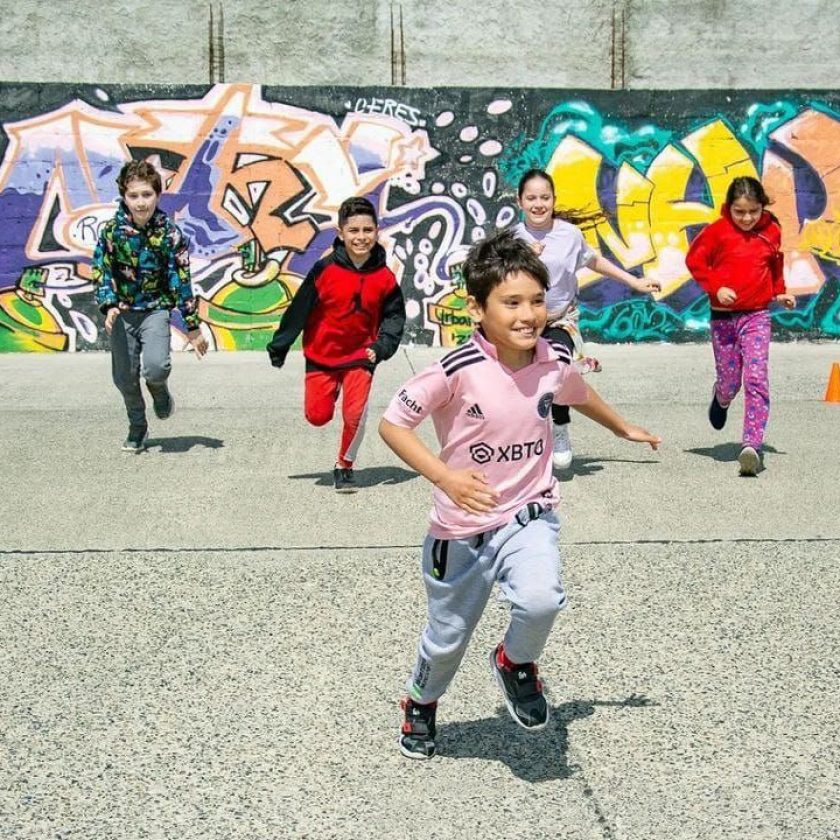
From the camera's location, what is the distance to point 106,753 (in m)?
4.07

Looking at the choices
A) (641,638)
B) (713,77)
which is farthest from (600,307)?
(641,638)

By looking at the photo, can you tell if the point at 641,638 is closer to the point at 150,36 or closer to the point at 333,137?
the point at 333,137

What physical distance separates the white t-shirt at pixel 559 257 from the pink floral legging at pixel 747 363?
3.37ft

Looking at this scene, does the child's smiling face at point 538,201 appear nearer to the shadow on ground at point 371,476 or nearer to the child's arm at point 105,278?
the shadow on ground at point 371,476

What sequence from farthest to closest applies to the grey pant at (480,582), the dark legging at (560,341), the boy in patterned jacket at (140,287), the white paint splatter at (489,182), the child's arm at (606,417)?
the white paint splatter at (489,182) < the boy in patterned jacket at (140,287) < the dark legging at (560,341) < the child's arm at (606,417) < the grey pant at (480,582)

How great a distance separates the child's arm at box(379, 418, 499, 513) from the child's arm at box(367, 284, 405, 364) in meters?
3.65

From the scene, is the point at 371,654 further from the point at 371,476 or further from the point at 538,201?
the point at 538,201

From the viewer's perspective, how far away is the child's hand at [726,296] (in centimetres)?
789

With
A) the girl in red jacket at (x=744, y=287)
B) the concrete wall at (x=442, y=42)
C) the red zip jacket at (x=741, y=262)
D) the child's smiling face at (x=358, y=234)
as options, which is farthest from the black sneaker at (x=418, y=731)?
the concrete wall at (x=442, y=42)

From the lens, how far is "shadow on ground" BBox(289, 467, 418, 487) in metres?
7.66

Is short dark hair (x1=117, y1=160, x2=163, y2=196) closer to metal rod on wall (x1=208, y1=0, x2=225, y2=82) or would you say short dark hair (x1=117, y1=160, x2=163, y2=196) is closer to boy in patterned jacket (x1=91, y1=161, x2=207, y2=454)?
boy in patterned jacket (x1=91, y1=161, x2=207, y2=454)

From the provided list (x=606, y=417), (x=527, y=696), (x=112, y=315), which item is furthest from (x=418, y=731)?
(x=112, y=315)

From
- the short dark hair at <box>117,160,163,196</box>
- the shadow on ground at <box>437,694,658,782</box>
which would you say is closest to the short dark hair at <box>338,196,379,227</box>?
the short dark hair at <box>117,160,163,196</box>

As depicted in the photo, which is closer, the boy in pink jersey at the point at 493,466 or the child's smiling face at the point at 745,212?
the boy in pink jersey at the point at 493,466
